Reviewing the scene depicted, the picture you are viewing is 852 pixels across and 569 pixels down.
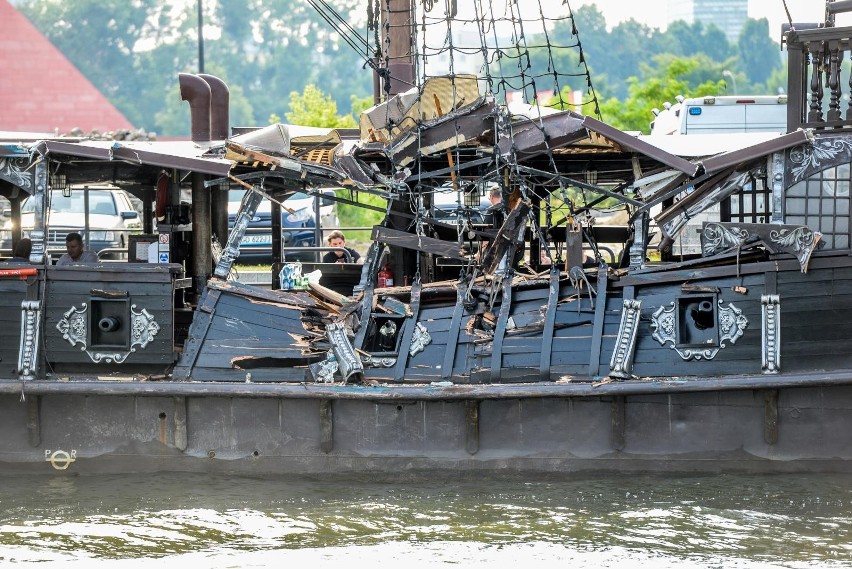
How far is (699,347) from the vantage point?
10.2 meters

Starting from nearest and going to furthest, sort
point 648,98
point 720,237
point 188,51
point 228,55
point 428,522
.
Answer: point 428,522, point 720,237, point 648,98, point 188,51, point 228,55

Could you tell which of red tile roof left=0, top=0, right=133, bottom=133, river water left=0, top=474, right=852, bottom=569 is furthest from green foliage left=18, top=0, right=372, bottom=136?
river water left=0, top=474, right=852, bottom=569

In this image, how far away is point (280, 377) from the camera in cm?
1078

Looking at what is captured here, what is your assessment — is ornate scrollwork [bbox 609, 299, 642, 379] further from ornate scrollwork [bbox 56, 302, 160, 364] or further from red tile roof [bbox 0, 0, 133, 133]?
red tile roof [bbox 0, 0, 133, 133]

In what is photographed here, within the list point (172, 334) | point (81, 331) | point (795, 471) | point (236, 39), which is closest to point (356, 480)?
point (172, 334)

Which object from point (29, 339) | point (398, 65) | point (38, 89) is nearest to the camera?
point (29, 339)

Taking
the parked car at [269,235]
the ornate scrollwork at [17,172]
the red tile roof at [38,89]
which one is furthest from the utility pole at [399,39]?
the red tile roof at [38,89]

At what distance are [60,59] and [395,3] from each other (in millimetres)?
28826

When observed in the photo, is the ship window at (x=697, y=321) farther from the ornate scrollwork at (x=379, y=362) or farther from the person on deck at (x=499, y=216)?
the ornate scrollwork at (x=379, y=362)

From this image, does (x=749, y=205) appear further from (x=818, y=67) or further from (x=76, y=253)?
(x=76, y=253)

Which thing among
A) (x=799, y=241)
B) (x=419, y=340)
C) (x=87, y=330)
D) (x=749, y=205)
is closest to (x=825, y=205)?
(x=799, y=241)

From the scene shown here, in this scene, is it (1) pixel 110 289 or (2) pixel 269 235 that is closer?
(1) pixel 110 289

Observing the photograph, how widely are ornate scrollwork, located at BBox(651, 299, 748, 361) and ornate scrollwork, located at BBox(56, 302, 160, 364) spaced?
4.40 metres

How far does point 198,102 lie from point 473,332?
419 centimetres
